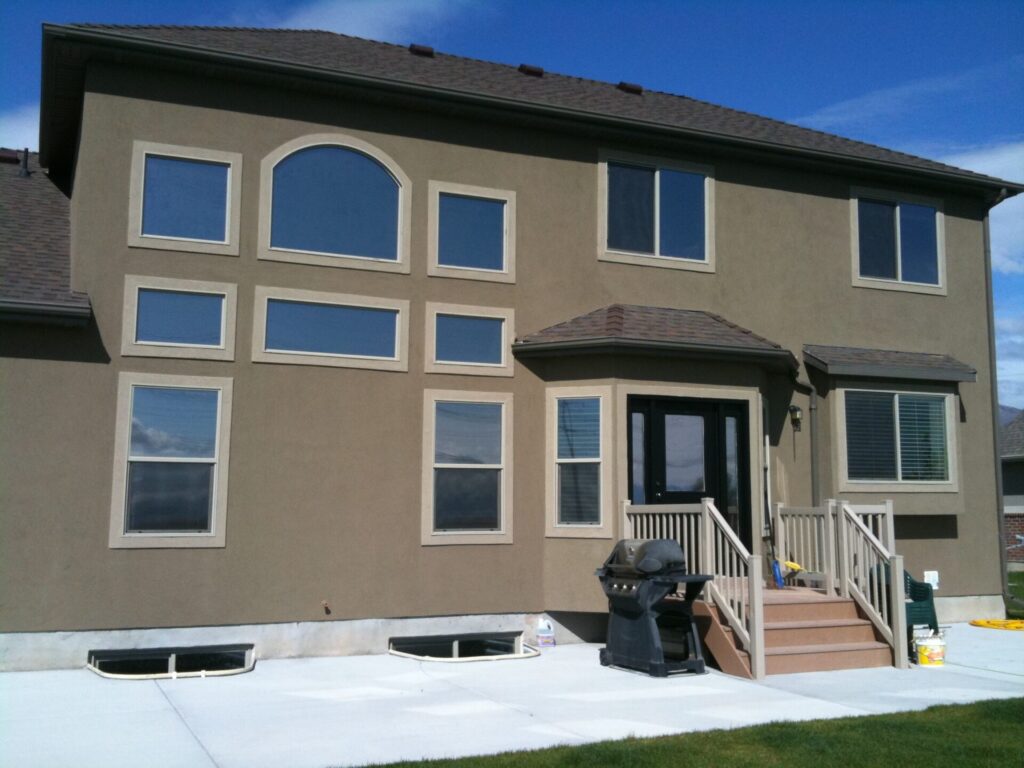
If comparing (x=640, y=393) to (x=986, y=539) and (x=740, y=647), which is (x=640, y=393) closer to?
(x=740, y=647)

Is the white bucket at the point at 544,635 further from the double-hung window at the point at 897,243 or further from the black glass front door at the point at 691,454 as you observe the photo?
the double-hung window at the point at 897,243

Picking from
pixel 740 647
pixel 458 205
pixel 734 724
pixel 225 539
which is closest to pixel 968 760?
pixel 734 724

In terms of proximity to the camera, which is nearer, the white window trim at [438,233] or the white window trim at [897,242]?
the white window trim at [438,233]

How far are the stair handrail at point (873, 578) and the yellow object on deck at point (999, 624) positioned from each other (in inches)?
139

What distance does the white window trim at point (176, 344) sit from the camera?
9789mm

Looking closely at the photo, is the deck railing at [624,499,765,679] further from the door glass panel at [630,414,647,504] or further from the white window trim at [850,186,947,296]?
the white window trim at [850,186,947,296]

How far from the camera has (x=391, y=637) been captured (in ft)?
34.4

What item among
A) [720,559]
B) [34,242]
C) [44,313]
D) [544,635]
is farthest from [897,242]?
[34,242]

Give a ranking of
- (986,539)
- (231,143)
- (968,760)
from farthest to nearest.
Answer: (986,539) → (231,143) → (968,760)

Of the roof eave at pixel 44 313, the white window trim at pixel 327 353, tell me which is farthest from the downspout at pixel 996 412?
the roof eave at pixel 44 313

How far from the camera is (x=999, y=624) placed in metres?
13.1

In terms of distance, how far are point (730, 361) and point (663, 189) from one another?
96.5 inches

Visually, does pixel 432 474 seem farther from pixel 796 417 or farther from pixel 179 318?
pixel 796 417

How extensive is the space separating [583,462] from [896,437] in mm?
4906
